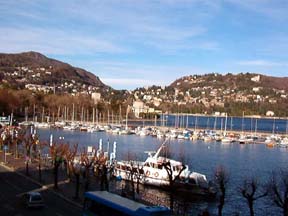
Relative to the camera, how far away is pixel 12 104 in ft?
410

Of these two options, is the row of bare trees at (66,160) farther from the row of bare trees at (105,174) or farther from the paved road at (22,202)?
the paved road at (22,202)

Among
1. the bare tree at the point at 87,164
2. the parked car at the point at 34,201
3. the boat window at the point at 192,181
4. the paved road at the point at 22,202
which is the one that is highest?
the bare tree at the point at 87,164

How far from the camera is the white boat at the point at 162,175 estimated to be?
118ft

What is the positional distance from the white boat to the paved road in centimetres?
914

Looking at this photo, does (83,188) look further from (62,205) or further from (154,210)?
(154,210)

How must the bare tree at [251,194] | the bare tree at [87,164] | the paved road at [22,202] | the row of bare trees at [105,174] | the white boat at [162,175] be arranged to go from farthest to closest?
the white boat at [162,175], the bare tree at [87,164], the row of bare trees at [105,174], the paved road at [22,202], the bare tree at [251,194]

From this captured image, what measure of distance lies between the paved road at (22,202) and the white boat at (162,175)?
30.0 ft

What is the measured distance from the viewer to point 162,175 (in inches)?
1531

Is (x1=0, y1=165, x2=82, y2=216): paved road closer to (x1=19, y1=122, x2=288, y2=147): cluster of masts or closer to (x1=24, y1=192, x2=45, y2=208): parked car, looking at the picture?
(x1=24, y1=192, x2=45, y2=208): parked car

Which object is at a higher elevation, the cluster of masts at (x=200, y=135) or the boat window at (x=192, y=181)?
the cluster of masts at (x=200, y=135)

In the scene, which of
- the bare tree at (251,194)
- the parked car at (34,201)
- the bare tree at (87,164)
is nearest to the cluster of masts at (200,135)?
the bare tree at (251,194)

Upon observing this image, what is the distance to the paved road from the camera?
2280 cm

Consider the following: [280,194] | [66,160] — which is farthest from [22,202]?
[280,194]

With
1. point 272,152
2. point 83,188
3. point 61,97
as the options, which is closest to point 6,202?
point 83,188
